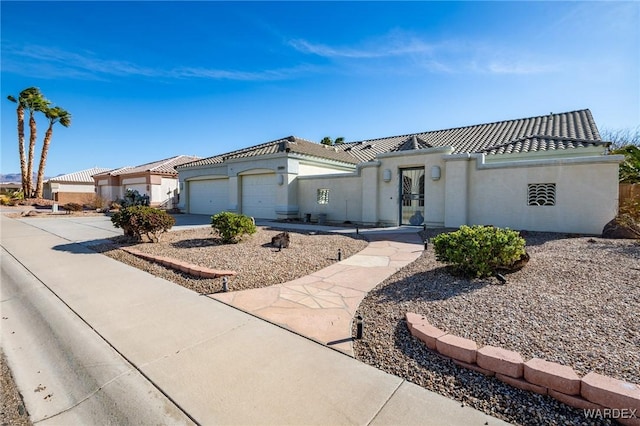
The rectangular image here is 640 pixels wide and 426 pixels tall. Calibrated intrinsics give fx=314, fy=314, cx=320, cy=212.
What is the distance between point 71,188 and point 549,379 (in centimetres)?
4994

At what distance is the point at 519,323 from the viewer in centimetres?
Answer: 357

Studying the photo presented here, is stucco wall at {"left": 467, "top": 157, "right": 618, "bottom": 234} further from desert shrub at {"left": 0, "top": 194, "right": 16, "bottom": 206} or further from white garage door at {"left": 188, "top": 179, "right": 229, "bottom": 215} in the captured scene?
desert shrub at {"left": 0, "top": 194, "right": 16, "bottom": 206}

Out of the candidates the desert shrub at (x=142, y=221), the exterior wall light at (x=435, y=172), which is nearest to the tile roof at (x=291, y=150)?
the exterior wall light at (x=435, y=172)

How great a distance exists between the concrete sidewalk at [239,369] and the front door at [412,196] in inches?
403

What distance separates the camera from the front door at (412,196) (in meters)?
13.1

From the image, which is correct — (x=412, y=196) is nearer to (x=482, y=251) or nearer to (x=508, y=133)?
(x=508, y=133)

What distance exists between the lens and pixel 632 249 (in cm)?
682

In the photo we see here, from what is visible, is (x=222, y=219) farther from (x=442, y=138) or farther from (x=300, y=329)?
(x=442, y=138)

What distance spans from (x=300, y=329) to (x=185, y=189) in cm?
2117

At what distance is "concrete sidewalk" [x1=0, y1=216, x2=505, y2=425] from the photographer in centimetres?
247

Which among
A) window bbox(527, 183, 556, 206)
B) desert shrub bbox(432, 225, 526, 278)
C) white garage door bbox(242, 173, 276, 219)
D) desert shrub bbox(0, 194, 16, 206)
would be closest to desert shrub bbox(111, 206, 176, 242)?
desert shrub bbox(432, 225, 526, 278)

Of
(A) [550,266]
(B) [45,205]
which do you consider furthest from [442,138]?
(B) [45,205]

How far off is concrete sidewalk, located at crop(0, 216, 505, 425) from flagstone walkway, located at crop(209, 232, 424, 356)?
219 millimetres

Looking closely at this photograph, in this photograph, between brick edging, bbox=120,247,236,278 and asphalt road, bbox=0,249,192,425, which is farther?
brick edging, bbox=120,247,236,278
